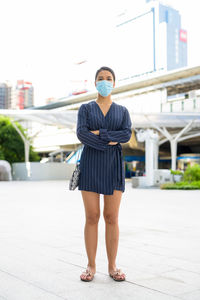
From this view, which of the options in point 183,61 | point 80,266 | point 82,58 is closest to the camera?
point 80,266

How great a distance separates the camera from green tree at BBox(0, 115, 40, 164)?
4150cm

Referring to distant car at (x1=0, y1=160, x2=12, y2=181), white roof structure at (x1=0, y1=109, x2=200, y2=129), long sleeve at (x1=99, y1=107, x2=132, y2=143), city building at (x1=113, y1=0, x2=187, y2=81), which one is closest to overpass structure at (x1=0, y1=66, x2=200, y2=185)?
white roof structure at (x1=0, y1=109, x2=200, y2=129)

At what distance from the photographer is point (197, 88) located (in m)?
50.9

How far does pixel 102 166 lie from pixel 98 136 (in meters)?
0.27

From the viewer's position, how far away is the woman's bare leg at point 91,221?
3586 mm

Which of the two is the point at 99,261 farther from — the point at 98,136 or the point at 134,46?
the point at 134,46

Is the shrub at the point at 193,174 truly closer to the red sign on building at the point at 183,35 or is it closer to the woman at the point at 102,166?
the woman at the point at 102,166

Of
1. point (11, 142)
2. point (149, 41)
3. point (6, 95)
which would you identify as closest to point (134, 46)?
point (149, 41)

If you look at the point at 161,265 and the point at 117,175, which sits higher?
the point at 117,175

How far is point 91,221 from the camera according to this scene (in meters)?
3.64

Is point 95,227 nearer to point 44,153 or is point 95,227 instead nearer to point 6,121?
point 6,121

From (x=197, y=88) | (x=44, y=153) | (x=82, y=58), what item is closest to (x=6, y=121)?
(x=197, y=88)

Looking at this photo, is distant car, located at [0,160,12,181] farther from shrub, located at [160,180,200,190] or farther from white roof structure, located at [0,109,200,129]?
shrub, located at [160,180,200,190]

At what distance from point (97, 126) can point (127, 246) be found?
2.10 meters
